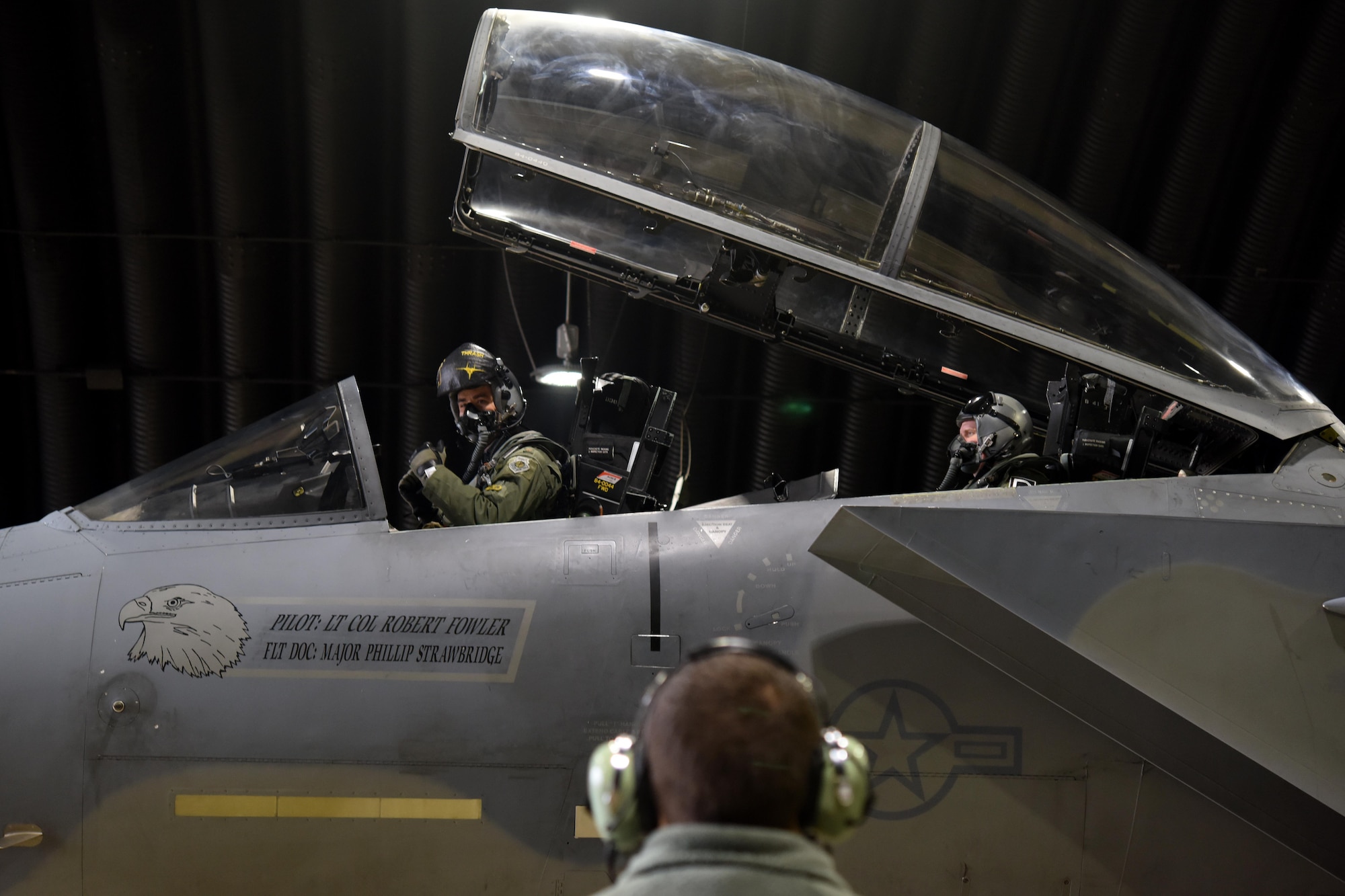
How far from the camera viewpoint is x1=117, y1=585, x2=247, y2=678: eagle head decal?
3234 millimetres

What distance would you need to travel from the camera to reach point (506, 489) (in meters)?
4.02

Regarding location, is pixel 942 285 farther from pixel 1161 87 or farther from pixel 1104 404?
pixel 1161 87

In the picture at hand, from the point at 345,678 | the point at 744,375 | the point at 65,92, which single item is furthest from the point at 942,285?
the point at 65,92

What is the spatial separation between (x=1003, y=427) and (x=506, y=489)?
2.66 m

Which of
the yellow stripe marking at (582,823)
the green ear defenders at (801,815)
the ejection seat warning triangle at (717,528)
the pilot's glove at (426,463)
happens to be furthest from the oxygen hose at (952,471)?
the green ear defenders at (801,815)

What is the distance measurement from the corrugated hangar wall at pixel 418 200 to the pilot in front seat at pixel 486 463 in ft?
7.72

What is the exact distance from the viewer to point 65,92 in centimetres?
688

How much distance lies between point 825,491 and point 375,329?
4.31 meters

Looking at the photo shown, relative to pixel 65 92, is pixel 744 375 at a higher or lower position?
lower

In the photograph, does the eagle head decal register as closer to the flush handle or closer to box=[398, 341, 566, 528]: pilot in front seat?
the flush handle

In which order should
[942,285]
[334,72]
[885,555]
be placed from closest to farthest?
[885,555]
[942,285]
[334,72]

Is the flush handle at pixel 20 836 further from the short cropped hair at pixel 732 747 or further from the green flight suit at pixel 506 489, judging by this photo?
the short cropped hair at pixel 732 747

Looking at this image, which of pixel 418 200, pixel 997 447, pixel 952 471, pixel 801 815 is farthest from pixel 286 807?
pixel 418 200

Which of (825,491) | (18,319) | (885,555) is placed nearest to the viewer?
(885,555)
